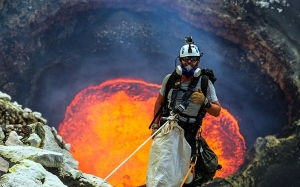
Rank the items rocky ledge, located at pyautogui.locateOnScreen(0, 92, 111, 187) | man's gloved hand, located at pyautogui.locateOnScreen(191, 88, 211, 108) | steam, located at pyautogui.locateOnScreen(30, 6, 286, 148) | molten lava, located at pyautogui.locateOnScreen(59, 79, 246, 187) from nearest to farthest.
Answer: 1. rocky ledge, located at pyautogui.locateOnScreen(0, 92, 111, 187)
2. man's gloved hand, located at pyautogui.locateOnScreen(191, 88, 211, 108)
3. molten lava, located at pyautogui.locateOnScreen(59, 79, 246, 187)
4. steam, located at pyautogui.locateOnScreen(30, 6, 286, 148)

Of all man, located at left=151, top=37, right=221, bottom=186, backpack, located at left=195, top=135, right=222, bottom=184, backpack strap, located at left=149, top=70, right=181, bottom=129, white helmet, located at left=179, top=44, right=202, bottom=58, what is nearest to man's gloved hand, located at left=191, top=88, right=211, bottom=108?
man, located at left=151, top=37, right=221, bottom=186

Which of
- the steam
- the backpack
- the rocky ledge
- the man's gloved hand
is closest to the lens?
the rocky ledge

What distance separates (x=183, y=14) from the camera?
1795 cm

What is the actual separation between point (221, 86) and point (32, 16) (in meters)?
9.25

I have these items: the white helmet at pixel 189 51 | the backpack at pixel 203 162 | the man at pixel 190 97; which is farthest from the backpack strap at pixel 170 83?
the backpack at pixel 203 162

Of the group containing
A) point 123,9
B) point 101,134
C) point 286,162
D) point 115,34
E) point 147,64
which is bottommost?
point 101,134

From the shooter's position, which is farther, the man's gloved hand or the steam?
the steam

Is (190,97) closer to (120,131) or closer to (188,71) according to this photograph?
(188,71)

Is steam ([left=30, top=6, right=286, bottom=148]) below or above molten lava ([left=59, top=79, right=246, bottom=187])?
above

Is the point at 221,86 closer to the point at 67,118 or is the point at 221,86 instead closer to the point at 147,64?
the point at 147,64

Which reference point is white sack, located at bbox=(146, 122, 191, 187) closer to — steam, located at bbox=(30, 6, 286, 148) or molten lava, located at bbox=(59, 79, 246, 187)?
molten lava, located at bbox=(59, 79, 246, 187)

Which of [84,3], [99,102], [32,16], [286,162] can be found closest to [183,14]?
[84,3]

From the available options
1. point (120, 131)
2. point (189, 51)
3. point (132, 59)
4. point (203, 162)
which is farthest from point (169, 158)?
point (132, 59)

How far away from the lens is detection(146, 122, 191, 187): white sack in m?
6.32
